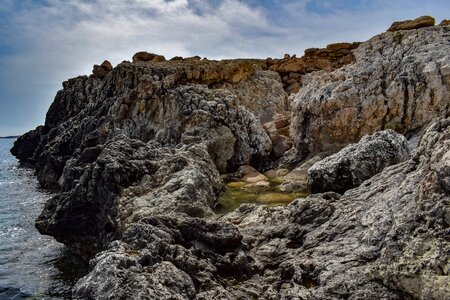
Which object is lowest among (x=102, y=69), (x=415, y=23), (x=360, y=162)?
(x=360, y=162)

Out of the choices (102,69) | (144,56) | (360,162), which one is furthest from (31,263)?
(144,56)

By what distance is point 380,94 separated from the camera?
90.0 feet

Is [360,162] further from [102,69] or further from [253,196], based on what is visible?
[102,69]

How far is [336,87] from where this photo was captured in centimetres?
2970

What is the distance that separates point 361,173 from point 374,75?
39.9ft

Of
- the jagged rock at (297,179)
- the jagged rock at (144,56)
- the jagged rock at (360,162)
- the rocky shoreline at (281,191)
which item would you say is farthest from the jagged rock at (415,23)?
the jagged rock at (144,56)

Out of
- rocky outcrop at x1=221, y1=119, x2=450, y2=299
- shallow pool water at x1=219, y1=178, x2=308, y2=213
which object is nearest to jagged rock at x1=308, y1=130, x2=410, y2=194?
shallow pool water at x1=219, y1=178, x2=308, y2=213

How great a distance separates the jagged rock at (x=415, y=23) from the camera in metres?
36.7

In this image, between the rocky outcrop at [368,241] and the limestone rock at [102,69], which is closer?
the rocky outcrop at [368,241]

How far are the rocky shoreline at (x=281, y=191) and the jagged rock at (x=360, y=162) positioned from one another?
7 centimetres

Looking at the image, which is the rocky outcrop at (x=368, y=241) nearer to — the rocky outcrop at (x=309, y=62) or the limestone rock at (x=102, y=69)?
the rocky outcrop at (x=309, y=62)

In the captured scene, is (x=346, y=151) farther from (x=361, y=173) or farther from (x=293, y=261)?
(x=293, y=261)

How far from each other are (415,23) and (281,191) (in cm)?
2580

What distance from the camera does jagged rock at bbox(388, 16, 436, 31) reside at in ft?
120
